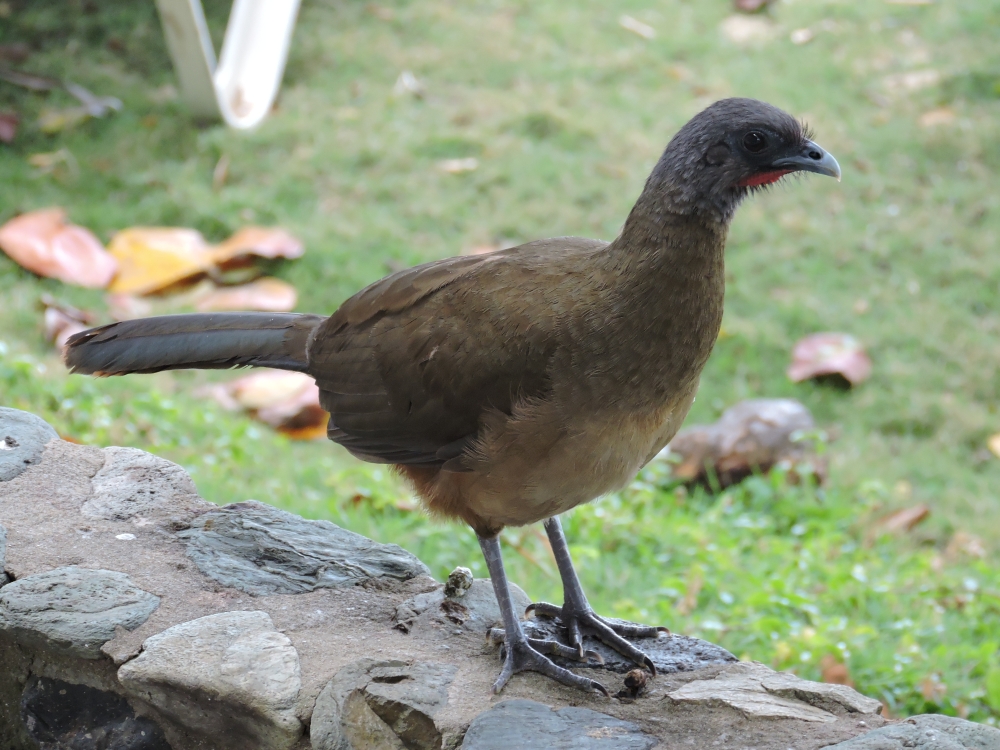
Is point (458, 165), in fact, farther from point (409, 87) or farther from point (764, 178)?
point (764, 178)

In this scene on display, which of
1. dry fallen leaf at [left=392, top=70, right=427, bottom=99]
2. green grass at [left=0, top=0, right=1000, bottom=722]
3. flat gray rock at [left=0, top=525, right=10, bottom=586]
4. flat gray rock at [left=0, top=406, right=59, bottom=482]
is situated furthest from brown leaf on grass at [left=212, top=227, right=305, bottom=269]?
flat gray rock at [left=0, top=525, right=10, bottom=586]

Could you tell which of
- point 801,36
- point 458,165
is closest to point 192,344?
point 458,165

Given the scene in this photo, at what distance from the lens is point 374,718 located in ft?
8.56

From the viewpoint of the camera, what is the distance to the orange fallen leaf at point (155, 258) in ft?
18.8

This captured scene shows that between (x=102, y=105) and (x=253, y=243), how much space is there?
1.92 metres

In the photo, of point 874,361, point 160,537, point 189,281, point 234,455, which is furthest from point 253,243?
point 874,361

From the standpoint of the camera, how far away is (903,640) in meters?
3.80

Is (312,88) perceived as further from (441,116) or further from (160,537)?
(160,537)

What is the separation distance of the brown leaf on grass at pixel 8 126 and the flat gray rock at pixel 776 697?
571 cm

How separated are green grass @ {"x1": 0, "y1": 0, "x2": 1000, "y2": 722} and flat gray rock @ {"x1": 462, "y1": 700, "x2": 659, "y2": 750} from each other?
125cm

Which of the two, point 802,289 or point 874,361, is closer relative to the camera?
point 874,361

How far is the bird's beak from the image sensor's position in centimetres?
263

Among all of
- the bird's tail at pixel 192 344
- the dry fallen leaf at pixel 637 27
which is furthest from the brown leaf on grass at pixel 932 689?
the dry fallen leaf at pixel 637 27

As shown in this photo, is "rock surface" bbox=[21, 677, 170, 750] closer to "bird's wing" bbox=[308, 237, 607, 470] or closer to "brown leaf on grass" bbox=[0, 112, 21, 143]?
"bird's wing" bbox=[308, 237, 607, 470]
